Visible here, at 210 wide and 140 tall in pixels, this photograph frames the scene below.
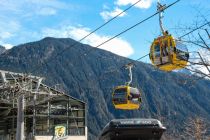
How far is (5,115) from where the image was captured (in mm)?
56938

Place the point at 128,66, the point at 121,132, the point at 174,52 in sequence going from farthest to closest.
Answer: the point at 128,66, the point at 174,52, the point at 121,132

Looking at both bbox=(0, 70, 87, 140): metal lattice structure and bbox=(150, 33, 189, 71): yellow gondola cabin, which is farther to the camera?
bbox=(0, 70, 87, 140): metal lattice structure

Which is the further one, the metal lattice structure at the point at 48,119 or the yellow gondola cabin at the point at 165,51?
the metal lattice structure at the point at 48,119

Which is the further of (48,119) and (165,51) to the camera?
(48,119)

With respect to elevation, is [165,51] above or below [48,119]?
above

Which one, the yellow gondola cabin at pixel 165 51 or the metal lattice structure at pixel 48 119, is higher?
the yellow gondola cabin at pixel 165 51

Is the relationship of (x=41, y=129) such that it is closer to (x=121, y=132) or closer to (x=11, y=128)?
(x=11, y=128)

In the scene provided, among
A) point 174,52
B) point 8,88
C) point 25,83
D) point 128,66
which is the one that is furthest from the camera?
point 8,88

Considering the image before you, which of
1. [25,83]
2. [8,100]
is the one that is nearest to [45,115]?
[8,100]

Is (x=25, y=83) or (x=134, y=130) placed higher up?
(x=25, y=83)

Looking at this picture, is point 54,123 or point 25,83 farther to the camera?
point 54,123

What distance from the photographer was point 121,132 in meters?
9.50

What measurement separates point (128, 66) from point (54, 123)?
1411 inches

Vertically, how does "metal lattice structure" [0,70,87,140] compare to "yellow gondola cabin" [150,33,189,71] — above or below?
below
